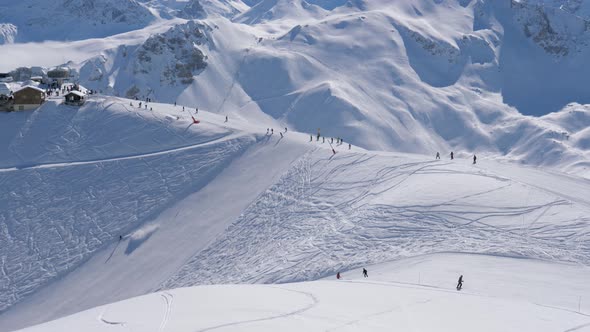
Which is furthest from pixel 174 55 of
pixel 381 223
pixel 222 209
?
pixel 381 223

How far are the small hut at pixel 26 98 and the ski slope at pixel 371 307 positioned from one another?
57319 millimetres

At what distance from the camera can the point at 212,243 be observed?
57062mm

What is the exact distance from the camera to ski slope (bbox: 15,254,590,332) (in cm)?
2502

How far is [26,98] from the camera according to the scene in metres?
81.6

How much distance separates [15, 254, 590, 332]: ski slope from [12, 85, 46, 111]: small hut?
57.3 metres

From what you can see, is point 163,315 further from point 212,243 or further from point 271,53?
point 271,53

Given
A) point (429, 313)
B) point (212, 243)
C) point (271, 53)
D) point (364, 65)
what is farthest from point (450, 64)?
point (429, 313)

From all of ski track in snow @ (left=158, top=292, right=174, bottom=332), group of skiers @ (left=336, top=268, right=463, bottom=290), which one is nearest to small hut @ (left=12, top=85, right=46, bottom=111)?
group of skiers @ (left=336, top=268, right=463, bottom=290)

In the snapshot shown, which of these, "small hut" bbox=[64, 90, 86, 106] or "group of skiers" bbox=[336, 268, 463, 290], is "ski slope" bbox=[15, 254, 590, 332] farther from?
"small hut" bbox=[64, 90, 86, 106]

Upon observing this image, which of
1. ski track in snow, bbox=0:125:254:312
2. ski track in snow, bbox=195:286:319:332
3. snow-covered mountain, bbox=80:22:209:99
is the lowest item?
ski track in snow, bbox=0:125:254:312

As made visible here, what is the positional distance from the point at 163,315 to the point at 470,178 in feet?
128

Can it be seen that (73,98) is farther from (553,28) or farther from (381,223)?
(553,28)

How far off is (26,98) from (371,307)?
6576cm

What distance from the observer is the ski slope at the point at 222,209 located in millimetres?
49281
